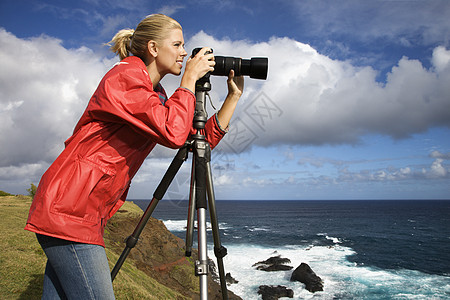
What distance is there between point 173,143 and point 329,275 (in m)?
25.7

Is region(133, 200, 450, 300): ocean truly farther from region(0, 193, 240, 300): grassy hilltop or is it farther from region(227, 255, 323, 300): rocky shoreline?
region(0, 193, 240, 300): grassy hilltop

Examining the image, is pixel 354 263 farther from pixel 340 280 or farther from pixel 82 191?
pixel 82 191

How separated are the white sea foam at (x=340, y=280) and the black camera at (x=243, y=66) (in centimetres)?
1816

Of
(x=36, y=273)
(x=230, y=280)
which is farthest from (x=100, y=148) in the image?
(x=230, y=280)

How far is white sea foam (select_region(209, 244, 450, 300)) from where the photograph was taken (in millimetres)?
18859

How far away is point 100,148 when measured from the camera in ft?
4.32

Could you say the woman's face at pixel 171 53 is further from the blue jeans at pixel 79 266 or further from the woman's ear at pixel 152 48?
the blue jeans at pixel 79 266

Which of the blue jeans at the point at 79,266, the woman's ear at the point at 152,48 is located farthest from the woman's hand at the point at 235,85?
the blue jeans at the point at 79,266

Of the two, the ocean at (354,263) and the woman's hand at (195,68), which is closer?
the woman's hand at (195,68)

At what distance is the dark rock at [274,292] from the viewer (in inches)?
686

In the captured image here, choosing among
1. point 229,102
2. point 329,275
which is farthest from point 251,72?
point 329,275

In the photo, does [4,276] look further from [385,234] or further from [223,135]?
[385,234]

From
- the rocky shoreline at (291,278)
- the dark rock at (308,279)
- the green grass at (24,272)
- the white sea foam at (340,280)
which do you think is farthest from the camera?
the dark rock at (308,279)

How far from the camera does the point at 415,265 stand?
2966 cm
